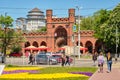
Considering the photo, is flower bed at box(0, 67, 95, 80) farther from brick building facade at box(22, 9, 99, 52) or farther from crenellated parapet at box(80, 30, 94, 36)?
crenellated parapet at box(80, 30, 94, 36)

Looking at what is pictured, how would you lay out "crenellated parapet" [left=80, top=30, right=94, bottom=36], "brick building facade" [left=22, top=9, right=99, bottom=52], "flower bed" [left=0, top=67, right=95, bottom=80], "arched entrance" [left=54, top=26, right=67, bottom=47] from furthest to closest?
1. "arched entrance" [left=54, top=26, right=67, bottom=47]
2. "brick building facade" [left=22, top=9, right=99, bottom=52]
3. "crenellated parapet" [left=80, top=30, right=94, bottom=36]
4. "flower bed" [left=0, top=67, right=95, bottom=80]

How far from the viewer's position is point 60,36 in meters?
91.6

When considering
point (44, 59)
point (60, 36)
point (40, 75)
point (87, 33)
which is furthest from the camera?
point (60, 36)

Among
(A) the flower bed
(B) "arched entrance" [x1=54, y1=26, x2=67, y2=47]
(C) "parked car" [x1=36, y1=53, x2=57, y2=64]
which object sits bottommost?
(A) the flower bed

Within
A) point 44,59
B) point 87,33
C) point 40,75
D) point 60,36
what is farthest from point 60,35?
point 40,75

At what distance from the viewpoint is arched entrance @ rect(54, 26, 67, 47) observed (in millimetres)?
91500

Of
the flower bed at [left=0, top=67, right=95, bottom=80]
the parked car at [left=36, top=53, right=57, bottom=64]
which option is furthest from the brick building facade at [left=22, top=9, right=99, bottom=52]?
the flower bed at [left=0, top=67, right=95, bottom=80]

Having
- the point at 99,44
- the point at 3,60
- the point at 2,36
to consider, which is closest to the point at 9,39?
the point at 2,36

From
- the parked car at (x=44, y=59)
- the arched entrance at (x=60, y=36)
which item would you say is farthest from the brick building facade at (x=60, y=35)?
the parked car at (x=44, y=59)

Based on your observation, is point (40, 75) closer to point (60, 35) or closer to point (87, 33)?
point (87, 33)

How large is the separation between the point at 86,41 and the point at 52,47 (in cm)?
827

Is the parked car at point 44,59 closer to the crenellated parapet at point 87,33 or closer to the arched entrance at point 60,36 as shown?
the crenellated parapet at point 87,33

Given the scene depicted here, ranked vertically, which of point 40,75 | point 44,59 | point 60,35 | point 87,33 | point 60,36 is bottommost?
point 40,75

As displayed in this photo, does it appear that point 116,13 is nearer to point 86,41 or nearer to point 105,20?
point 105,20
